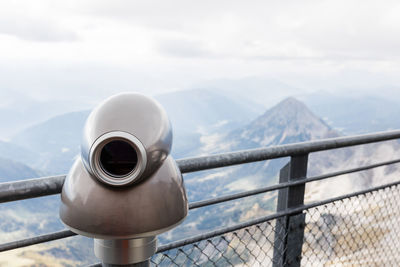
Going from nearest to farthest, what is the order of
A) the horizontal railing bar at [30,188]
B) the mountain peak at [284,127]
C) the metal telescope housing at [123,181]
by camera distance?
the metal telescope housing at [123,181]
the horizontal railing bar at [30,188]
the mountain peak at [284,127]

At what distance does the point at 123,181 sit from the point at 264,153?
0.95 metres

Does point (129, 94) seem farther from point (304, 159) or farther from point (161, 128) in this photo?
point (304, 159)

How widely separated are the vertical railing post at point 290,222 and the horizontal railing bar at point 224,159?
4.2 inches

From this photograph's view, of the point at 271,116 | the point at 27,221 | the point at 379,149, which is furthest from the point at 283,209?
the point at 271,116

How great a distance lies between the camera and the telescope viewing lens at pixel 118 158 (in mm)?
961

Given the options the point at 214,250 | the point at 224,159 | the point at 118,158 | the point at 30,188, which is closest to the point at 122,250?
the point at 118,158

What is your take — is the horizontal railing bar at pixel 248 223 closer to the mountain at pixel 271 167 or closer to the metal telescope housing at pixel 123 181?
the metal telescope housing at pixel 123 181

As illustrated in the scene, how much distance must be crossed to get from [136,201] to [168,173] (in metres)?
0.12

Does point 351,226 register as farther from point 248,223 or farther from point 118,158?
point 118,158

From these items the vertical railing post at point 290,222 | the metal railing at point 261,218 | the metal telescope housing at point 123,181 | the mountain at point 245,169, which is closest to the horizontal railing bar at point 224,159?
the metal railing at point 261,218

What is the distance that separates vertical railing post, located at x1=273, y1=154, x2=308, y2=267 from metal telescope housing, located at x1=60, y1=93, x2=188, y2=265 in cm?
109

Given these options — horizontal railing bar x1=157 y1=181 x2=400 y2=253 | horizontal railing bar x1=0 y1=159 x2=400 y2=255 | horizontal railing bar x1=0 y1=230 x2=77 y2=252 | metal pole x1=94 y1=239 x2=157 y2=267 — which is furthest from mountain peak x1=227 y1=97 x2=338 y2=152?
metal pole x1=94 y1=239 x2=157 y2=267

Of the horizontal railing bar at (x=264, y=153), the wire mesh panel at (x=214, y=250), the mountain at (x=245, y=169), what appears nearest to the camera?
the horizontal railing bar at (x=264, y=153)

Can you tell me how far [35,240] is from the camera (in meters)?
1.27
